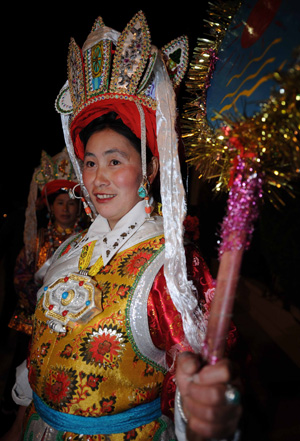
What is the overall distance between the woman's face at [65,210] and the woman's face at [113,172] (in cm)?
199

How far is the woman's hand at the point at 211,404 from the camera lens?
605 millimetres

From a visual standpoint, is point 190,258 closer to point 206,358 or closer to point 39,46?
point 206,358

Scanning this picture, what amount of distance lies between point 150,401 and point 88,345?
312 mm

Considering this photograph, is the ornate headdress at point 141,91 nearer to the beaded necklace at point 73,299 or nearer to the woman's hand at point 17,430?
the beaded necklace at point 73,299

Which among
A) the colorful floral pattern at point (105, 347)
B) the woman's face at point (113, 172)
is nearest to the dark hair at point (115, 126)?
the woman's face at point (113, 172)

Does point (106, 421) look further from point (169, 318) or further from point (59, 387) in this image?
point (169, 318)

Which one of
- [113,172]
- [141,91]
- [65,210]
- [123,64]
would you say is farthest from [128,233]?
[65,210]

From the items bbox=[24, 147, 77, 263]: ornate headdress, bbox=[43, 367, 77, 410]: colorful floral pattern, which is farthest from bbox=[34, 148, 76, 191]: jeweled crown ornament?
bbox=[43, 367, 77, 410]: colorful floral pattern

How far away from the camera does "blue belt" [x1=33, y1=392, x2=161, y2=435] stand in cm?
102

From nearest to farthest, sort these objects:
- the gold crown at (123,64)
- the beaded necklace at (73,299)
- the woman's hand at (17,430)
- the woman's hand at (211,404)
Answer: the woman's hand at (211,404) < the beaded necklace at (73,299) < the gold crown at (123,64) < the woman's hand at (17,430)

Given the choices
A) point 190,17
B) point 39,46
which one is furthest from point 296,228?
point 39,46

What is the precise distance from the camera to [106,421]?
102cm

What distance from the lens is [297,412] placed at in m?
2.73

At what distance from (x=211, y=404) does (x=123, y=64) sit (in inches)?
47.0
